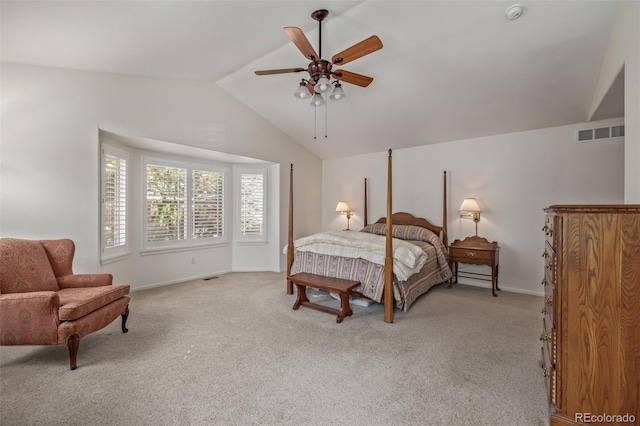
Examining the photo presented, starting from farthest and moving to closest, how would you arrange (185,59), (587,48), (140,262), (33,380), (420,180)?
(420,180)
(140,262)
(185,59)
(587,48)
(33,380)

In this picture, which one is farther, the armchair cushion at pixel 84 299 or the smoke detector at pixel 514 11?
the smoke detector at pixel 514 11

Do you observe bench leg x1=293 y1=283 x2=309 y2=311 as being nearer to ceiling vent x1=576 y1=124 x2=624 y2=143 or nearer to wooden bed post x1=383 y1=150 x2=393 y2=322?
wooden bed post x1=383 y1=150 x2=393 y2=322

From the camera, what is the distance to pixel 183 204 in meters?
5.09

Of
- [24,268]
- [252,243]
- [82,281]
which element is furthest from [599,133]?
[24,268]

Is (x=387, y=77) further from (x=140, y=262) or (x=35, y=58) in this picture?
(x=140, y=262)

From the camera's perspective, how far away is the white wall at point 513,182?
3930 mm

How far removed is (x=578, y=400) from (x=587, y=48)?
10.5ft

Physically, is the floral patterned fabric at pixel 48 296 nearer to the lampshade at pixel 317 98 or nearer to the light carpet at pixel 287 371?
the light carpet at pixel 287 371

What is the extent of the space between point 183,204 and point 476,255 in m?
4.90

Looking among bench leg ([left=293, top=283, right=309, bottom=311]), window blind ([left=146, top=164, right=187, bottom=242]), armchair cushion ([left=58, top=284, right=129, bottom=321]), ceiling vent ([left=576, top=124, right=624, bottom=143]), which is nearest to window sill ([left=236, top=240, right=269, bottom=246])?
window blind ([left=146, top=164, right=187, bottom=242])

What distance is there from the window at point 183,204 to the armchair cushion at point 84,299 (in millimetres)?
1961

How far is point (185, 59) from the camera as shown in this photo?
360 centimetres

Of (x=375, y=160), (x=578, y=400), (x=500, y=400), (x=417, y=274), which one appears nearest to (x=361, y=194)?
(x=375, y=160)

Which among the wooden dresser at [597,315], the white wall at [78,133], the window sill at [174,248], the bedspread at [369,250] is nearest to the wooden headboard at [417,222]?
the bedspread at [369,250]
